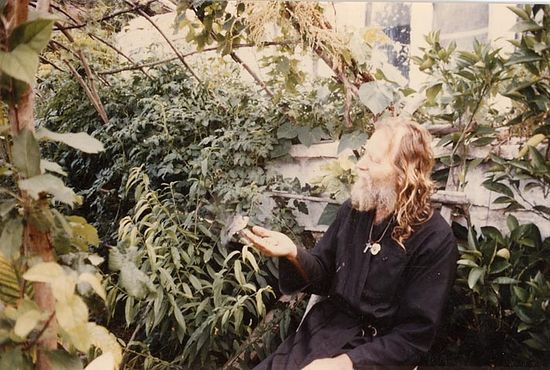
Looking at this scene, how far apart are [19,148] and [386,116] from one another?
93 centimetres

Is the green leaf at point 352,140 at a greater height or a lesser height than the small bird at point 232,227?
greater

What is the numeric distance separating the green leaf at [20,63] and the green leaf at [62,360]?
Answer: 502 mm

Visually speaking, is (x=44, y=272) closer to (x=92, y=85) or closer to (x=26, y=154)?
(x=26, y=154)

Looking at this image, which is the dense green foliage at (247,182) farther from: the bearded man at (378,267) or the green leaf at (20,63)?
the green leaf at (20,63)

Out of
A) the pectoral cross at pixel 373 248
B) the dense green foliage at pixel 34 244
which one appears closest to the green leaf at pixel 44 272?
the dense green foliage at pixel 34 244

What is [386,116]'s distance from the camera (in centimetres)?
154

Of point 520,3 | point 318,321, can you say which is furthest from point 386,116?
point 318,321

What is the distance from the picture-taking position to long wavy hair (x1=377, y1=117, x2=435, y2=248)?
1491mm

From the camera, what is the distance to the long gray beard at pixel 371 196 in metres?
1.50

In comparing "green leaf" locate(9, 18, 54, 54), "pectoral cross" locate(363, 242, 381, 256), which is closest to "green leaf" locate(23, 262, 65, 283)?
"green leaf" locate(9, 18, 54, 54)

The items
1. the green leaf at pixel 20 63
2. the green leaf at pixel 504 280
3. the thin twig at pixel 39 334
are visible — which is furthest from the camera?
the green leaf at pixel 504 280

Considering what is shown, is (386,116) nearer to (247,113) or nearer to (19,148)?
(247,113)

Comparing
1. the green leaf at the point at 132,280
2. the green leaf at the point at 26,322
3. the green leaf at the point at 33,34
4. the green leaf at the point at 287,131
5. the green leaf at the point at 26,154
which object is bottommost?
the green leaf at the point at 132,280

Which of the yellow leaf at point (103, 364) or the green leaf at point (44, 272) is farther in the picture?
the yellow leaf at point (103, 364)
